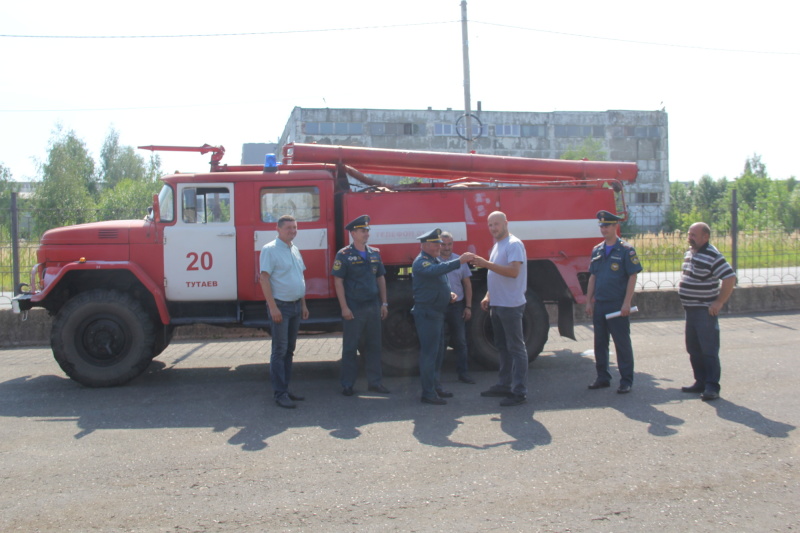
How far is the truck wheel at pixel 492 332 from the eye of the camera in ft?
26.1

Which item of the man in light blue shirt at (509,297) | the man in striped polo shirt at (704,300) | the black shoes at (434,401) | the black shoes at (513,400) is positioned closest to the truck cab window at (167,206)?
the black shoes at (434,401)

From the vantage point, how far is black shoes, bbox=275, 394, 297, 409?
21.2 ft

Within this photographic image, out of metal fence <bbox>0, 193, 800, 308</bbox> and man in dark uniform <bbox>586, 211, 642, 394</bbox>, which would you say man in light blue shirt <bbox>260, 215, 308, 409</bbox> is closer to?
man in dark uniform <bbox>586, 211, 642, 394</bbox>

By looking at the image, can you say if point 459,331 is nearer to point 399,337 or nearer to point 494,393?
point 399,337

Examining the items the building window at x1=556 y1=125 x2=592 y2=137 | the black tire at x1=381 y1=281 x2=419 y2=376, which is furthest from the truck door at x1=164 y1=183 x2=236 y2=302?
the building window at x1=556 y1=125 x2=592 y2=137

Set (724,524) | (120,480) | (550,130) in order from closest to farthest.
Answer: (724,524) < (120,480) < (550,130)

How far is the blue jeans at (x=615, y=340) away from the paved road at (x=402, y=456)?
291 millimetres

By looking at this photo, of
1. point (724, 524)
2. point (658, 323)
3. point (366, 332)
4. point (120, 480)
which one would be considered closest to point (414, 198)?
point (366, 332)

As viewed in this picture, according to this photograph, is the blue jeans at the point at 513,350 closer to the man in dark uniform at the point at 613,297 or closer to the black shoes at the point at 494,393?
the black shoes at the point at 494,393

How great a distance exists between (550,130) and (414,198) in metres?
53.4

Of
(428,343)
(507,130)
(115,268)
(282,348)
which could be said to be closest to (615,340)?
(428,343)

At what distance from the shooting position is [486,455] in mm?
4980

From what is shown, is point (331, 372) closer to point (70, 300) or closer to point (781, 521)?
point (70, 300)

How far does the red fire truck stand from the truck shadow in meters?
0.48
